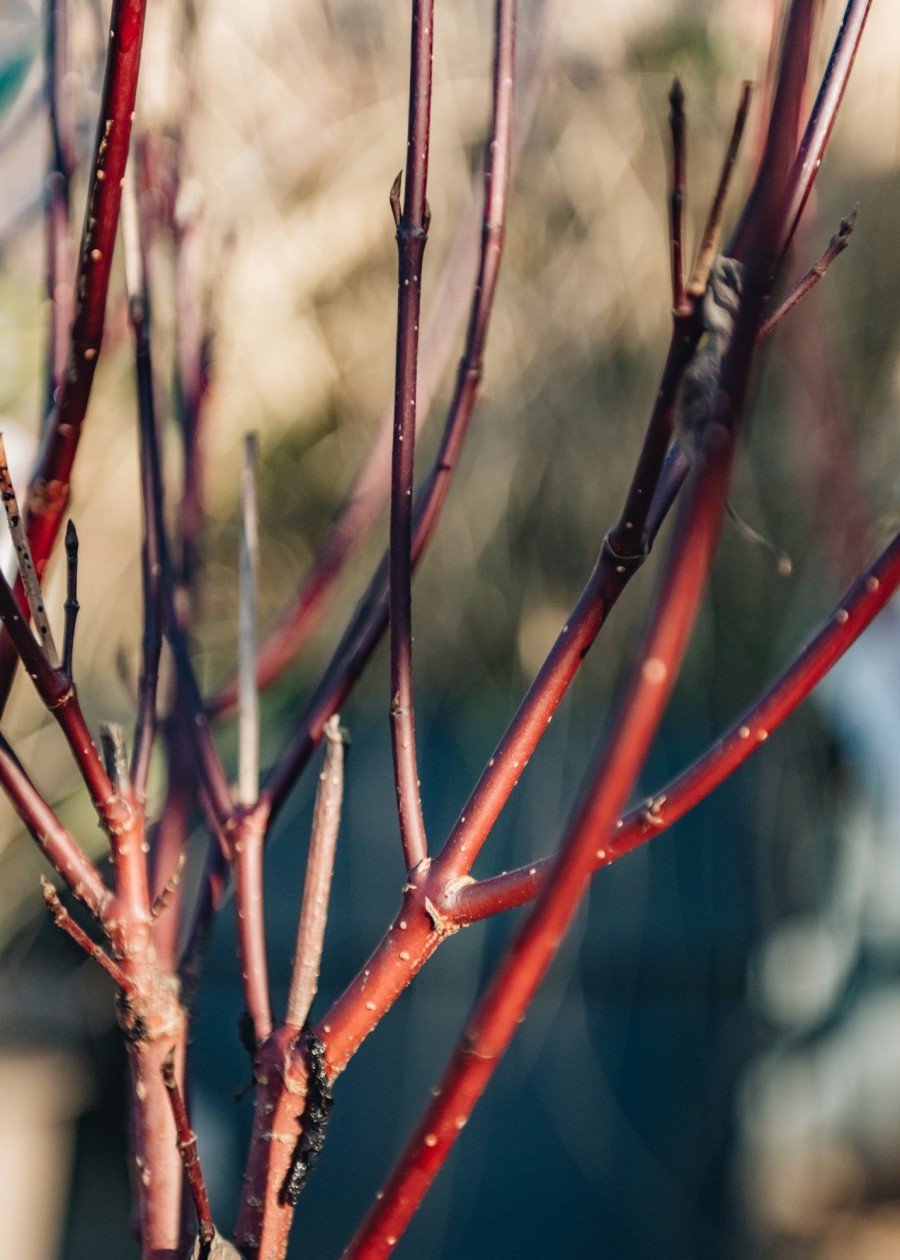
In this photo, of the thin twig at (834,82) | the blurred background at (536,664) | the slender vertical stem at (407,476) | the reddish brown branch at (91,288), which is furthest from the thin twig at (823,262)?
the blurred background at (536,664)

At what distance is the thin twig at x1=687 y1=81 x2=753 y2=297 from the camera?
0.22 meters

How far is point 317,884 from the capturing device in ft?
1.20

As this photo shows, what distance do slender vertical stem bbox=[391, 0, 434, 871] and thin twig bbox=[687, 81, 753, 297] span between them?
0.12 meters

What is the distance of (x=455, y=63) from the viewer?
1202 millimetres

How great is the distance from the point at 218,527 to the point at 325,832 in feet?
3.11

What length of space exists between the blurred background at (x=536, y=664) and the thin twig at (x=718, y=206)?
A: 3.03 feet

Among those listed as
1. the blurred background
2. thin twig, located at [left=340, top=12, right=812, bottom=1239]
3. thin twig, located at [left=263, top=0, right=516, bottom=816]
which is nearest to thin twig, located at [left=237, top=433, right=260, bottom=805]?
thin twig, located at [left=263, top=0, right=516, bottom=816]

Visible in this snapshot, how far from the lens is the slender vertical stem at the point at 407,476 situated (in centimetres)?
33

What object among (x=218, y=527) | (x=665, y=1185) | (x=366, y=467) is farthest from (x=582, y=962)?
(x=366, y=467)

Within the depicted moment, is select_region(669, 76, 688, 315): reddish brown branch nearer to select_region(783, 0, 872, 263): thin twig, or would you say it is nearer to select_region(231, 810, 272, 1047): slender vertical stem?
select_region(783, 0, 872, 263): thin twig

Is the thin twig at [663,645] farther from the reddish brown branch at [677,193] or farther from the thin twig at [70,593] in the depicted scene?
the thin twig at [70,593]

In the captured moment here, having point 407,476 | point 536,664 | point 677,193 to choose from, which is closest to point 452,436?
point 407,476

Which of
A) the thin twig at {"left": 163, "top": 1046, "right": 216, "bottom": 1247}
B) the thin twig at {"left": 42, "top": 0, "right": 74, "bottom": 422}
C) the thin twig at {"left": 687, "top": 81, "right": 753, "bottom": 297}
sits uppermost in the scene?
the thin twig at {"left": 42, "top": 0, "right": 74, "bottom": 422}

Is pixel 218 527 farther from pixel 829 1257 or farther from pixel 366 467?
pixel 829 1257
